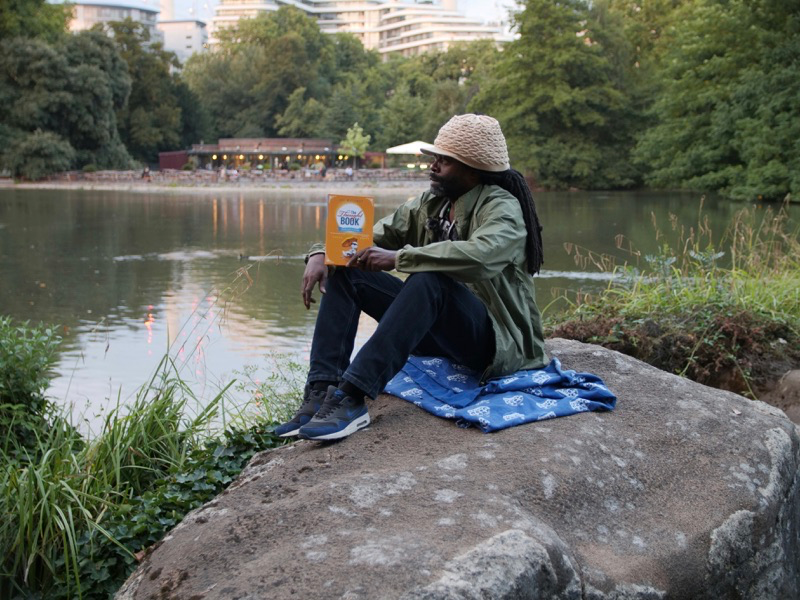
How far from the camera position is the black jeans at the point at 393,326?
2.92 m

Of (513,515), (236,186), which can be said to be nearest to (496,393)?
(513,515)

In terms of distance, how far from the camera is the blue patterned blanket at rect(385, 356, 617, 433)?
2.96 metres

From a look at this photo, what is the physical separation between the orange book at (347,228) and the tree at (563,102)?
3365 centimetres

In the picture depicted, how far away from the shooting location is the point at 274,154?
65.2m

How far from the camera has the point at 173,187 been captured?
41562 mm

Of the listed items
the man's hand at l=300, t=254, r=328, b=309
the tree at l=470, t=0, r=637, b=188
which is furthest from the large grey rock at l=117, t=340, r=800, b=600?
the tree at l=470, t=0, r=637, b=188

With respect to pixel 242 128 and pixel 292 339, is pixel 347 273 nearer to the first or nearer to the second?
pixel 292 339

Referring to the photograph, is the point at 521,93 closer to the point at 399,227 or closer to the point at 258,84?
the point at 399,227

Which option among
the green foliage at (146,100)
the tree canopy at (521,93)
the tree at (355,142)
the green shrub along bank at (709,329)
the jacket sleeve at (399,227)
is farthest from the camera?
the tree at (355,142)

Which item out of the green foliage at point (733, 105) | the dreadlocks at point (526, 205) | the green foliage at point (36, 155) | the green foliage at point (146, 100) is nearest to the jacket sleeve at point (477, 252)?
the dreadlocks at point (526, 205)

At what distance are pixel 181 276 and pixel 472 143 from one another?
34.4ft

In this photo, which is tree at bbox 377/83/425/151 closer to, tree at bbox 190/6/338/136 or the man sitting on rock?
tree at bbox 190/6/338/136

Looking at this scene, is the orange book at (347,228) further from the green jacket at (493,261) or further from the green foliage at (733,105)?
the green foliage at (733,105)

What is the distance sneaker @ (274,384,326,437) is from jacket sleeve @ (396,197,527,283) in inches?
20.6
